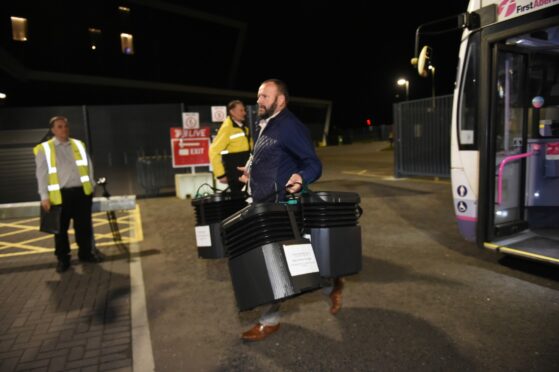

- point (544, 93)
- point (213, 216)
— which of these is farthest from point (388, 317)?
point (544, 93)

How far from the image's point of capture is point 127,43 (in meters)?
24.5

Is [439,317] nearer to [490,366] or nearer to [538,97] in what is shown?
[490,366]

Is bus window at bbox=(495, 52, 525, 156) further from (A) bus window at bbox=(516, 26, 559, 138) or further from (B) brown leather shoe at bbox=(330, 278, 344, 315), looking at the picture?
(B) brown leather shoe at bbox=(330, 278, 344, 315)

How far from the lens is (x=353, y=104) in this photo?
6172 centimetres

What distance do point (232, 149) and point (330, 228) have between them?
256 centimetres

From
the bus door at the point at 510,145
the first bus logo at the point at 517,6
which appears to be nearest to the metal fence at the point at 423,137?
the bus door at the point at 510,145

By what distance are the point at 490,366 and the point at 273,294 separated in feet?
5.44

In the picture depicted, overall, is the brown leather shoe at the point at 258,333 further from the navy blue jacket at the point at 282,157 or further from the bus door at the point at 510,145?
the bus door at the point at 510,145

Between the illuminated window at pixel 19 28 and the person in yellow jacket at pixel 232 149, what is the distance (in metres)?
18.8

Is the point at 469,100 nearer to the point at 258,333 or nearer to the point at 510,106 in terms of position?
the point at 510,106

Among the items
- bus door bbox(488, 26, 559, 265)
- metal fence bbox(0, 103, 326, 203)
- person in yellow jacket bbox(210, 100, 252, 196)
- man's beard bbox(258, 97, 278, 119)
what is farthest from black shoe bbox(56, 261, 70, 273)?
metal fence bbox(0, 103, 326, 203)

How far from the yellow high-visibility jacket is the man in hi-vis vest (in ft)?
5.98

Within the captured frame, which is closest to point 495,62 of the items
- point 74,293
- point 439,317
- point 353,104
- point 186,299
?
point 439,317

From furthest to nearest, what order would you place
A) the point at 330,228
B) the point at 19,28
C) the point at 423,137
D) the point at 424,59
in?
1. the point at 19,28
2. the point at 423,137
3. the point at 424,59
4. the point at 330,228
